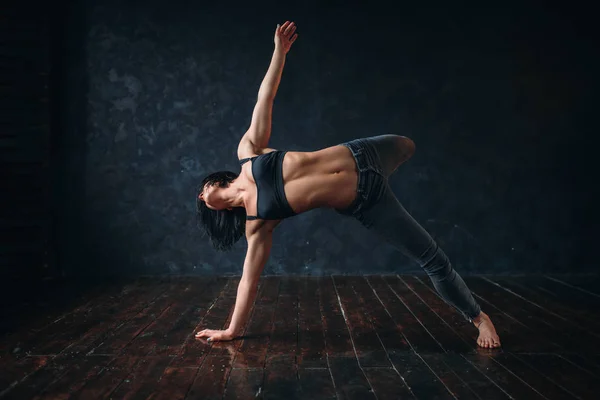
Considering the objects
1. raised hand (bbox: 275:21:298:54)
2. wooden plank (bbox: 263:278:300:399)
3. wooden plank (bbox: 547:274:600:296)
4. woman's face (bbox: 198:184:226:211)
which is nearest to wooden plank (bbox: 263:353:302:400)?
wooden plank (bbox: 263:278:300:399)

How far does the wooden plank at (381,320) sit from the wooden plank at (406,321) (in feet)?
0.09

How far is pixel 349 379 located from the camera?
2.26 metres

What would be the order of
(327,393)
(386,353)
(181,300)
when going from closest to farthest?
(327,393)
(386,353)
(181,300)

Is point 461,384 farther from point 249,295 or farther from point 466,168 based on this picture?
point 466,168

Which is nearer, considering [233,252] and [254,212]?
[254,212]

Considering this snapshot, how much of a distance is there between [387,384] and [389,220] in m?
0.81

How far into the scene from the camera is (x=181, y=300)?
386cm

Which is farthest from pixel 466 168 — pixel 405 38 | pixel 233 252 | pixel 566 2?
pixel 233 252

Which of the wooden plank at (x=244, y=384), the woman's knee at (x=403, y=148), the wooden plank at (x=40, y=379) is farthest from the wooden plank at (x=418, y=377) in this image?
the wooden plank at (x=40, y=379)

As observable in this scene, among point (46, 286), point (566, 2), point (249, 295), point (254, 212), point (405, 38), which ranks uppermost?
point (566, 2)

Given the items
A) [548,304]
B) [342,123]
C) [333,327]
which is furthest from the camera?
[342,123]

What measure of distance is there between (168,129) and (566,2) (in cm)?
379

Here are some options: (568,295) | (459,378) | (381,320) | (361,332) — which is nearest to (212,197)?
(361,332)

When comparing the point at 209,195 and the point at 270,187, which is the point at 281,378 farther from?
the point at 209,195
